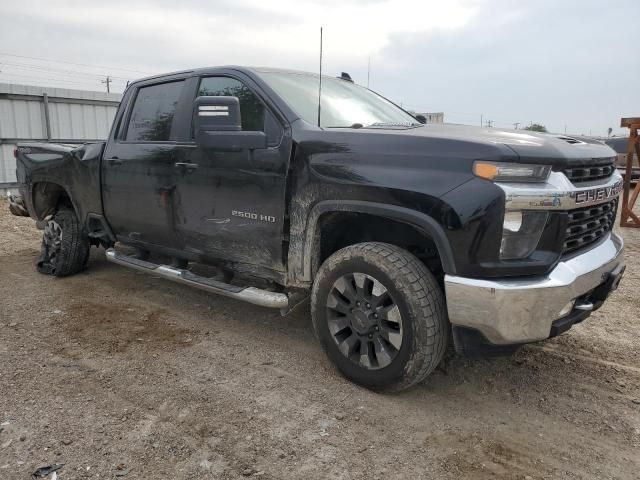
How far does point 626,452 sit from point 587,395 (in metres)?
0.58

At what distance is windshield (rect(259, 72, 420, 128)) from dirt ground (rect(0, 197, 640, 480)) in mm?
1662

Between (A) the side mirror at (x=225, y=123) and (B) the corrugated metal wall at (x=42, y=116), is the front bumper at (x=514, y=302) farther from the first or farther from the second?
(B) the corrugated metal wall at (x=42, y=116)

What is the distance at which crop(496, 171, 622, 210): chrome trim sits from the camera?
8.07 ft

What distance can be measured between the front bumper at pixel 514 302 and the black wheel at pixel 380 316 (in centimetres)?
18

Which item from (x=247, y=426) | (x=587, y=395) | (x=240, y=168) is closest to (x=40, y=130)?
(x=240, y=168)

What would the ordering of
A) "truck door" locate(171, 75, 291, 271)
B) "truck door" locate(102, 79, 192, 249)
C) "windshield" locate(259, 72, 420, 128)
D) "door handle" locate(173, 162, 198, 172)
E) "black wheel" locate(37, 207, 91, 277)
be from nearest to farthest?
"truck door" locate(171, 75, 291, 271)
"windshield" locate(259, 72, 420, 128)
"door handle" locate(173, 162, 198, 172)
"truck door" locate(102, 79, 192, 249)
"black wheel" locate(37, 207, 91, 277)

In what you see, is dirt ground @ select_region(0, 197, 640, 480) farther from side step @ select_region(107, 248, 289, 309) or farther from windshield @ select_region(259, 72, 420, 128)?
windshield @ select_region(259, 72, 420, 128)

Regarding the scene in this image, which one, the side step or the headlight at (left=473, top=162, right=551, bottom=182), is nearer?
the headlight at (left=473, top=162, right=551, bottom=182)

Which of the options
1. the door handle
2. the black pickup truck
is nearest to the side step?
the black pickup truck

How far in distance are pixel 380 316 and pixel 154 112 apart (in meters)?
2.78

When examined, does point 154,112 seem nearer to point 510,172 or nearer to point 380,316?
point 380,316

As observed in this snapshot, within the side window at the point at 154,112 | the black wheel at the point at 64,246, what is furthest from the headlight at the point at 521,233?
the black wheel at the point at 64,246

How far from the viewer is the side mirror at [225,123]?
320 centimetres

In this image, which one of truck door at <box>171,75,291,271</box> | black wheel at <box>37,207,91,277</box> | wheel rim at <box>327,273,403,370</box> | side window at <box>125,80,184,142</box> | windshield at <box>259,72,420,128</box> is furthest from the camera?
black wheel at <box>37,207,91,277</box>
